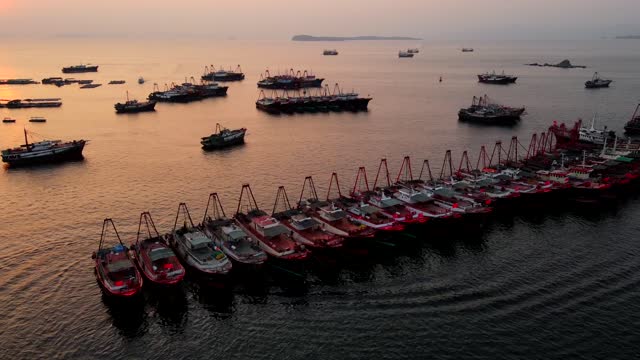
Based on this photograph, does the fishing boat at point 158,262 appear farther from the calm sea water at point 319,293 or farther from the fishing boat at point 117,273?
the calm sea water at point 319,293

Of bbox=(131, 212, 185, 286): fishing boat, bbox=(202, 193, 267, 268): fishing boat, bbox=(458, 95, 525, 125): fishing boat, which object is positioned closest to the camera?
bbox=(131, 212, 185, 286): fishing boat

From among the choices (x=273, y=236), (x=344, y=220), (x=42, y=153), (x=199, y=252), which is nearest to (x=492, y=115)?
(x=344, y=220)

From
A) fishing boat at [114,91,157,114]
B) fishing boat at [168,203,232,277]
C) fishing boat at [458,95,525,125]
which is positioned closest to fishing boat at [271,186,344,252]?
fishing boat at [168,203,232,277]

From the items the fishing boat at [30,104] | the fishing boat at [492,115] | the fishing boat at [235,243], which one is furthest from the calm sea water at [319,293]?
the fishing boat at [30,104]

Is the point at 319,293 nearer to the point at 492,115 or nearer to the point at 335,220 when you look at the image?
the point at 335,220

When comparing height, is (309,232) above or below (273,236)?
below

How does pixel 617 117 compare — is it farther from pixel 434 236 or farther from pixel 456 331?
pixel 456 331

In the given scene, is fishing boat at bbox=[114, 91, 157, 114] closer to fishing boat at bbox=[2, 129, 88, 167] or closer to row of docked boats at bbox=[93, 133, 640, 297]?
fishing boat at bbox=[2, 129, 88, 167]
